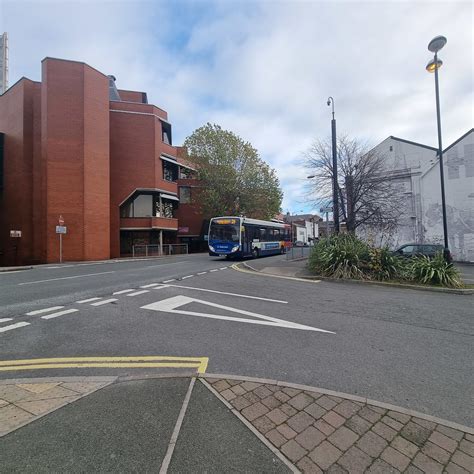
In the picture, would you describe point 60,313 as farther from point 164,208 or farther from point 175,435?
point 164,208

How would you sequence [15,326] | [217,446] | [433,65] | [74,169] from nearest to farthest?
[217,446]
[15,326]
[433,65]
[74,169]

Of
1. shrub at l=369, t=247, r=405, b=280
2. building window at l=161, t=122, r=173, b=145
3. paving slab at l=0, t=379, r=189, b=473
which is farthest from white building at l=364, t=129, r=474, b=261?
building window at l=161, t=122, r=173, b=145

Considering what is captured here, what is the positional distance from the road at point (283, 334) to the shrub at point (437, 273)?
4.31ft

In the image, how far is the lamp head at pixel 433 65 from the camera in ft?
33.9

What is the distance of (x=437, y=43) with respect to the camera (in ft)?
32.0

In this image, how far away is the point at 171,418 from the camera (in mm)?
2562

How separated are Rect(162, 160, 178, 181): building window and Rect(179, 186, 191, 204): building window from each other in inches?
183

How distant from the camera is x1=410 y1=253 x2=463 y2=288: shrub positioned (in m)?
9.75

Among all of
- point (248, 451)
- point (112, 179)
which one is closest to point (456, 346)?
point (248, 451)

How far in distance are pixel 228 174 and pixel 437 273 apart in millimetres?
26159

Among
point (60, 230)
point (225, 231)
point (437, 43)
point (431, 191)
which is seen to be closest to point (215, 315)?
point (437, 43)

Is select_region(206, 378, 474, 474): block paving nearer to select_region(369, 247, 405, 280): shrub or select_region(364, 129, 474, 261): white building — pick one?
select_region(369, 247, 405, 280): shrub

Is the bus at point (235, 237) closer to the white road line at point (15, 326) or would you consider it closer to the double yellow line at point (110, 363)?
the white road line at point (15, 326)

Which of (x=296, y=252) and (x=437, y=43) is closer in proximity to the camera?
(x=437, y=43)
